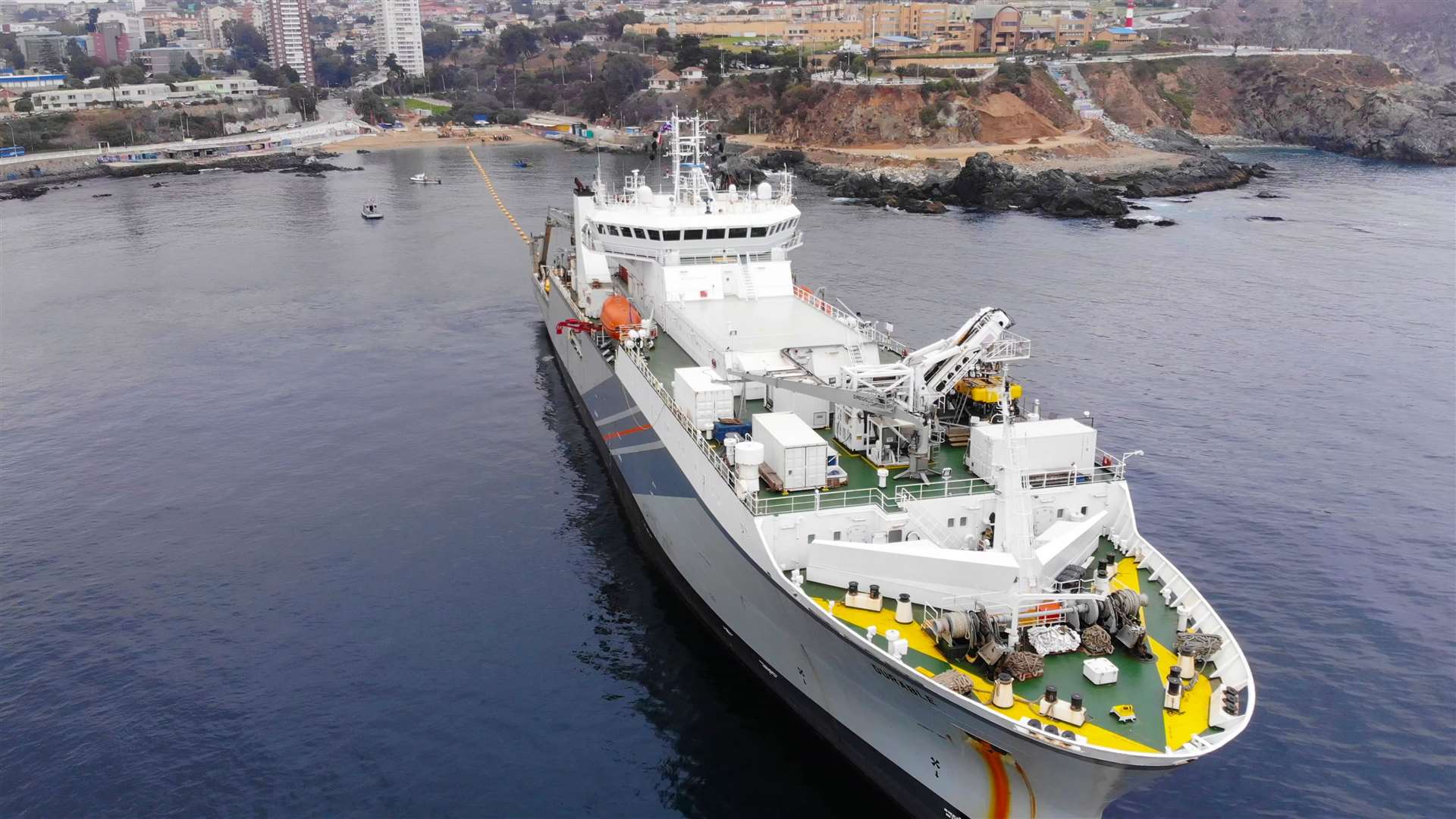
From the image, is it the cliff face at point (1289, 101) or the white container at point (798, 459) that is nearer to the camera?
the white container at point (798, 459)

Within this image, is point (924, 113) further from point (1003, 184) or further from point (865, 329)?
point (865, 329)

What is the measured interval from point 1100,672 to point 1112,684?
0.37 metres

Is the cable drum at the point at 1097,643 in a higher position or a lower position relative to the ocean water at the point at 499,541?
higher

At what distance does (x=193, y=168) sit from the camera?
124812 mm

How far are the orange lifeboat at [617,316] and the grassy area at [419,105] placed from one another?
156271 millimetres

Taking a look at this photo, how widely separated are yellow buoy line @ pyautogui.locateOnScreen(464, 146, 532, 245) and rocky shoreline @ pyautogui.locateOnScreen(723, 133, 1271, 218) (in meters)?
17.8

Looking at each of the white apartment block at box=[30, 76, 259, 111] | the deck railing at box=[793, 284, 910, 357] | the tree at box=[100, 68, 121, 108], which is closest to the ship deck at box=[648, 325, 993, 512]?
the deck railing at box=[793, 284, 910, 357]

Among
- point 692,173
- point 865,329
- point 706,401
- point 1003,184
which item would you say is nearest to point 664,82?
point 1003,184

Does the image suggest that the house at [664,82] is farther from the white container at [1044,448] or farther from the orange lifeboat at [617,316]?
the white container at [1044,448]

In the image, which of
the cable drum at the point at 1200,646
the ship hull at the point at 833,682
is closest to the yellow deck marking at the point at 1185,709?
the cable drum at the point at 1200,646

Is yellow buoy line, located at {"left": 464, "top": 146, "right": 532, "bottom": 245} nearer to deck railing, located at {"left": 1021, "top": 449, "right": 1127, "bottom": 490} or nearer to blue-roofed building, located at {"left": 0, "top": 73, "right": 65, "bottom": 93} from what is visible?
deck railing, located at {"left": 1021, "top": 449, "right": 1127, "bottom": 490}

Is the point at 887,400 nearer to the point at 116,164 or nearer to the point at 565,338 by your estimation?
the point at 565,338

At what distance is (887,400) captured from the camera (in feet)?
77.1

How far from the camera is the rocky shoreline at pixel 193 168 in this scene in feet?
373
